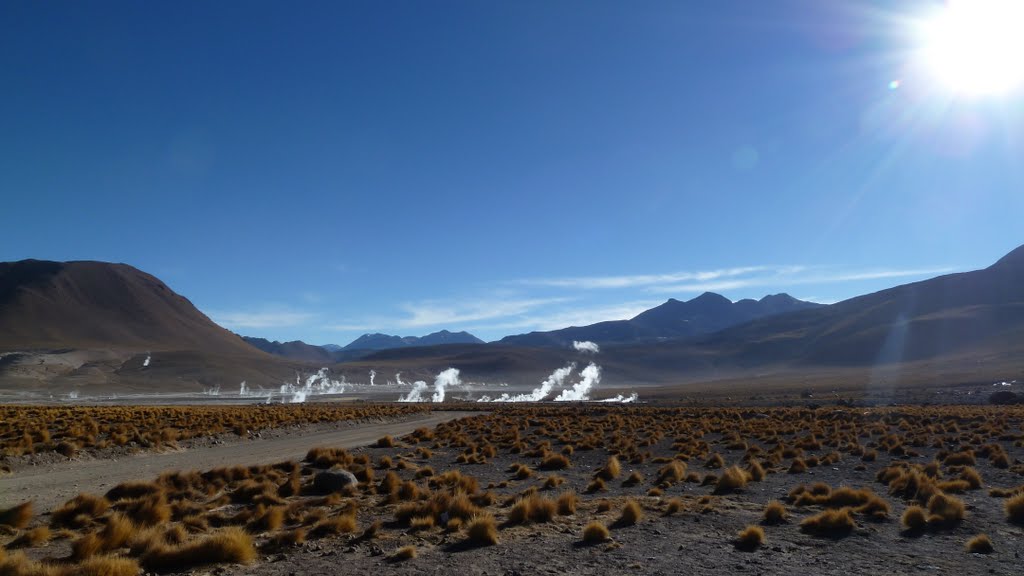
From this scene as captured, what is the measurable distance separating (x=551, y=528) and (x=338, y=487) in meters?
6.61

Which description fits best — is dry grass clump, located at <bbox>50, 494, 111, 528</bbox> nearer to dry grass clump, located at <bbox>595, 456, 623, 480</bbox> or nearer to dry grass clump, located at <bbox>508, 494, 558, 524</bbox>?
dry grass clump, located at <bbox>508, 494, 558, 524</bbox>

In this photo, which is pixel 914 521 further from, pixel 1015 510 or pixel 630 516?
pixel 630 516

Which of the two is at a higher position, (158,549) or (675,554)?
(158,549)

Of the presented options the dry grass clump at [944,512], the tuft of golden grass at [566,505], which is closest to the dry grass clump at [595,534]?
the tuft of golden grass at [566,505]

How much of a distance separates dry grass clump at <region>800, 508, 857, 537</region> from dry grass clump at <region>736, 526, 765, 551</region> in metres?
1.30

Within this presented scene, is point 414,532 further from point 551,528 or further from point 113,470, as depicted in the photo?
point 113,470

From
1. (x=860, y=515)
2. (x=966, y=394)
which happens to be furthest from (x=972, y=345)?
(x=860, y=515)

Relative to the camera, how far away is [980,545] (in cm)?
991

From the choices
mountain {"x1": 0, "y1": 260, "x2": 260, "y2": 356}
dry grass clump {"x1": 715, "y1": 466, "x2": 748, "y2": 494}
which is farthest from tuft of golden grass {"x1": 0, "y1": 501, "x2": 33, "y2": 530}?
mountain {"x1": 0, "y1": 260, "x2": 260, "y2": 356}

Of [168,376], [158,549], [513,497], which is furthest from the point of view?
[168,376]

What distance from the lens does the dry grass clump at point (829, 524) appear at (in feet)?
36.6

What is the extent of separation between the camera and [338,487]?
51.8 ft

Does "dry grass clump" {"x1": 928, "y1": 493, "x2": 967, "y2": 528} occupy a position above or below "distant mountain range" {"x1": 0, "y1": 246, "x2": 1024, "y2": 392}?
below

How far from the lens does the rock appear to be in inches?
621
